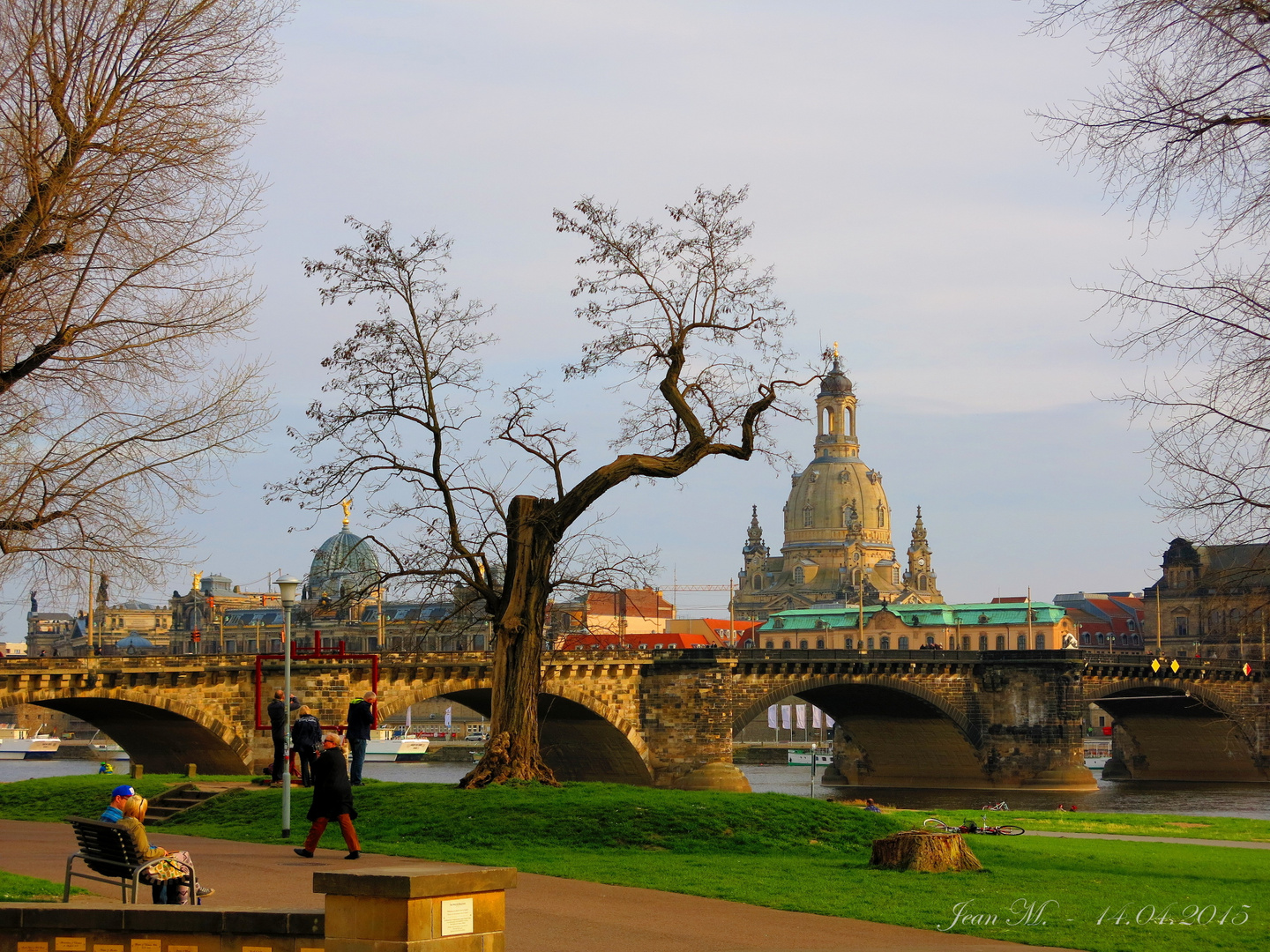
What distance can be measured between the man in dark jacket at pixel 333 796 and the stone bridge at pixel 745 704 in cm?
1614

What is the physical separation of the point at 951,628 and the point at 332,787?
152 meters

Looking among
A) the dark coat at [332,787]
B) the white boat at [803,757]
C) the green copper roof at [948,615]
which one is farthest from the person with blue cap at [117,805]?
the green copper roof at [948,615]

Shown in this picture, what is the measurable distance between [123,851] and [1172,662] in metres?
83.7

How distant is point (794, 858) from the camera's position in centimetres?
Result: 1947

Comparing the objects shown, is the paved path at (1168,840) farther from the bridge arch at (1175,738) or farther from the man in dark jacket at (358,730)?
the bridge arch at (1175,738)

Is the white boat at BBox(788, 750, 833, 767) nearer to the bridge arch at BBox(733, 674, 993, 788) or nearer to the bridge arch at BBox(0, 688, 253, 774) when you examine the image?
the bridge arch at BBox(733, 674, 993, 788)

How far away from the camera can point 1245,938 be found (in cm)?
1412

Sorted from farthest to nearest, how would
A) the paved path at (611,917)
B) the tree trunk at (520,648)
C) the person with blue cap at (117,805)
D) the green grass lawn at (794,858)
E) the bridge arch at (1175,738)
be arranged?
the bridge arch at (1175,738)
the tree trunk at (520,648)
the green grass lawn at (794,858)
the person with blue cap at (117,805)
the paved path at (611,917)

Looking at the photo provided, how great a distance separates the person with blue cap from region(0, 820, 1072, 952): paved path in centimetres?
117

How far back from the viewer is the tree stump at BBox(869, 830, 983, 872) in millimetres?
18016

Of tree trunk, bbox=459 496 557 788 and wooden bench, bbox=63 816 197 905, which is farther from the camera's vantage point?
tree trunk, bbox=459 496 557 788

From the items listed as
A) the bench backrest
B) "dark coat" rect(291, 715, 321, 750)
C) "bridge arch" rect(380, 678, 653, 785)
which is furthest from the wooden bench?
"bridge arch" rect(380, 678, 653, 785)

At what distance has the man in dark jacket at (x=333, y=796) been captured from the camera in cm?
1725

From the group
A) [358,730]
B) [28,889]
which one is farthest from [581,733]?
[28,889]
